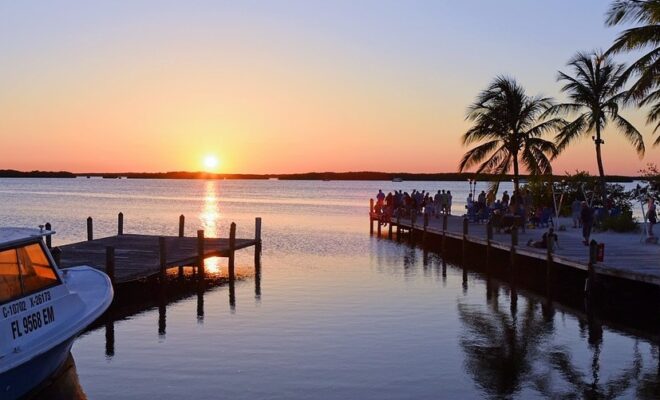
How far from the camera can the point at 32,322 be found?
12.2 meters

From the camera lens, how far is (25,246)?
1257 cm

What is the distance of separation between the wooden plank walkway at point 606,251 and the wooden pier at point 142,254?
1056cm

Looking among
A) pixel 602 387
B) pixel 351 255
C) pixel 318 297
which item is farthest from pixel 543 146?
pixel 602 387

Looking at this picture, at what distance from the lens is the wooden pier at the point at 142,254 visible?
22516mm

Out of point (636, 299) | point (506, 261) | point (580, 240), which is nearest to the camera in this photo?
point (636, 299)

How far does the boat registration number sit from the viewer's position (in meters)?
11.6

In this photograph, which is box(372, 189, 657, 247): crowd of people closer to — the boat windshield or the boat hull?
the boat hull

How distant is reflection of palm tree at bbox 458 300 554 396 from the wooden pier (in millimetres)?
9688

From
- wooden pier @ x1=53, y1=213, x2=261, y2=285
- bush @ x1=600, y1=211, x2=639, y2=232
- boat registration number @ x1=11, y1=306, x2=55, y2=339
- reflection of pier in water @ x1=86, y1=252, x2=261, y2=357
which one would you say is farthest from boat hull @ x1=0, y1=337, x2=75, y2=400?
bush @ x1=600, y1=211, x2=639, y2=232

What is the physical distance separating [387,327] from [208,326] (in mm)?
4672

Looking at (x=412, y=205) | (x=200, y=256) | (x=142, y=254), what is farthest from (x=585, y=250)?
(x=412, y=205)

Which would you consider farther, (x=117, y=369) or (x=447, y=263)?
(x=447, y=263)

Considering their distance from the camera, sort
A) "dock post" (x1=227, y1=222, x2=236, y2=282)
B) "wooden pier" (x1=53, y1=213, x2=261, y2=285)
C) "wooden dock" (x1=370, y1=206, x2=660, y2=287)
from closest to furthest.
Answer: "wooden dock" (x1=370, y1=206, x2=660, y2=287)
"wooden pier" (x1=53, y1=213, x2=261, y2=285)
"dock post" (x1=227, y1=222, x2=236, y2=282)

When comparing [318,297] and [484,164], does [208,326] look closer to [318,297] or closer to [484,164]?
[318,297]
